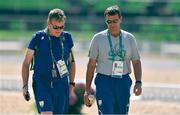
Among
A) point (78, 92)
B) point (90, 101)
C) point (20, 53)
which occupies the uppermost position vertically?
point (90, 101)

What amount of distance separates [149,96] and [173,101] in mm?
589

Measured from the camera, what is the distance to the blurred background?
18.2m

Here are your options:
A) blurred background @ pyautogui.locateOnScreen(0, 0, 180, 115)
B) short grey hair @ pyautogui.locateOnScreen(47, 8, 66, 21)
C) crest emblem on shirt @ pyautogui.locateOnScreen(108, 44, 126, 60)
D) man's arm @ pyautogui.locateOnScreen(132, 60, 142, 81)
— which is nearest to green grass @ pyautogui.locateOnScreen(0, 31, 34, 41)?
blurred background @ pyautogui.locateOnScreen(0, 0, 180, 115)

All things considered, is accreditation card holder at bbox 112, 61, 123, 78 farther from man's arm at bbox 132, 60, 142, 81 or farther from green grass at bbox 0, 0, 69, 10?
green grass at bbox 0, 0, 69, 10

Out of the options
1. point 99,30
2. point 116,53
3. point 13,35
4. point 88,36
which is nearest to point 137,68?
point 116,53

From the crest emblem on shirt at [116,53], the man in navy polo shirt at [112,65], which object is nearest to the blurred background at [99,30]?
the man in navy polo shirt at [112,65]

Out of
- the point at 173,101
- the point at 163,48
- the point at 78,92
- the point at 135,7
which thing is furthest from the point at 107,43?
the point at 135,7

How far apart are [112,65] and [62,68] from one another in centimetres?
54

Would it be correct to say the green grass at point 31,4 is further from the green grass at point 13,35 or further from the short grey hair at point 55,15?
the short grey hair at point 55,15

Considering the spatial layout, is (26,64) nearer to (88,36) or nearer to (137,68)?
(137,68)

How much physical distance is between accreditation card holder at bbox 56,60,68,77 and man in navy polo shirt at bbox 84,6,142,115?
0.24 m

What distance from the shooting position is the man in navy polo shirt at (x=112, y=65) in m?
8.14

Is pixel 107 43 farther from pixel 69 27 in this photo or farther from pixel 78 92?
pixel 69 27

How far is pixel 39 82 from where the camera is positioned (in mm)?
8141
